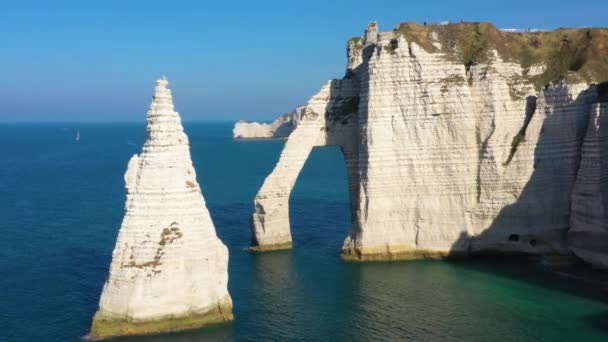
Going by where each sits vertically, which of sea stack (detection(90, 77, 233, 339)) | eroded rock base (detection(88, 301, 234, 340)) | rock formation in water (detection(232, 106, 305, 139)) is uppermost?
rock formation in water (detection(232, 106, 305, 139))

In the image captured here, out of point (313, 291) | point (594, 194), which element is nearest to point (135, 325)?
point (313, 291)

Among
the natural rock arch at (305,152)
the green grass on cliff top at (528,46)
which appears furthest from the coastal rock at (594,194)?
the natural rock arch at (305,152)

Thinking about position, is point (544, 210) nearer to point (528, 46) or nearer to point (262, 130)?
point (528, 46)

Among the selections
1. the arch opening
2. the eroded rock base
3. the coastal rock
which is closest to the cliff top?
the coastal rock

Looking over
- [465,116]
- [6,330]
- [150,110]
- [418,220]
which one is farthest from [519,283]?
[6,330]

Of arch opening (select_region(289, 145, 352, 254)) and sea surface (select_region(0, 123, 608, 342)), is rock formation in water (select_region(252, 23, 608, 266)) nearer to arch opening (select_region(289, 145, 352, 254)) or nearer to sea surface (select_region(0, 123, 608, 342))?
sea surface (select_region(0, 123, 608, 342))

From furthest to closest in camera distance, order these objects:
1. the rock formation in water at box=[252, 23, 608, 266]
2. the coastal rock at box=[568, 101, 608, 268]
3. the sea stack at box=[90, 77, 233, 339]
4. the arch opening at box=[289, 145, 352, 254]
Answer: the arch opening at box=[289, 145, 352, 254] < the rock formation in water at box=[252, 23, 608, 266] < the coastal rock at box=[568, 101, 608, 268] < the sea stack at box=[90, 77, 233, 339]

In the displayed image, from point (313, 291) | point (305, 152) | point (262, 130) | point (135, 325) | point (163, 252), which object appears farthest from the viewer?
point (262, 130)

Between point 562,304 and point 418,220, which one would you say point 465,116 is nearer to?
point 418,220

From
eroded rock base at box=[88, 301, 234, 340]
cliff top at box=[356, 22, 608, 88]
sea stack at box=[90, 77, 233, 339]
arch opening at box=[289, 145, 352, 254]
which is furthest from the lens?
arch opening at box=[289, 145, 352, 254]
